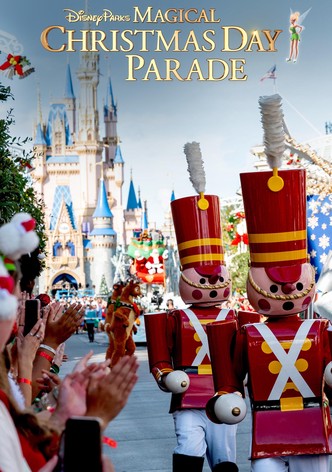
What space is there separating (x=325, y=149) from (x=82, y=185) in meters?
74.2

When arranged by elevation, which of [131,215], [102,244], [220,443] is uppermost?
[131,215]

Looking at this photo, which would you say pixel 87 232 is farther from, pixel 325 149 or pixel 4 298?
pixel 4 298

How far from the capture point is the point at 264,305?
5.43 m

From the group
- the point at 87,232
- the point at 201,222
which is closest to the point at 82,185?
the point at 87,232

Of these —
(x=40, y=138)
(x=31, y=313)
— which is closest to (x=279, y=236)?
(x=31, y=313)

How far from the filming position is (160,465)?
8.23 meters

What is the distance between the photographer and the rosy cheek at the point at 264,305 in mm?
5410

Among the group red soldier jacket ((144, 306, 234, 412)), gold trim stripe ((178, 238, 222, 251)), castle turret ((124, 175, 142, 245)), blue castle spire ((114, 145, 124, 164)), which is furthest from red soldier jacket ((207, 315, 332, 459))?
castle turret ((124, 175, 142, 245))

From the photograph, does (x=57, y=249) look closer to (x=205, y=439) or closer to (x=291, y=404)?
(x=205, y=439)

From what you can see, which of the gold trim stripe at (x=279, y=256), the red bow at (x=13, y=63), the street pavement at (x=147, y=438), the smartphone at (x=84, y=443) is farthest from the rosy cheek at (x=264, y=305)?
the red bow at (x=13, y=63)

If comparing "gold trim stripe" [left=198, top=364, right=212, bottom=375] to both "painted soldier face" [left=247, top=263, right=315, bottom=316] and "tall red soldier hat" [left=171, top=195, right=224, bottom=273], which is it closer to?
"tall red soldier hat" [left=171, top=195, right=224, bottom=273]

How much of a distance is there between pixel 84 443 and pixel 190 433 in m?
4.17

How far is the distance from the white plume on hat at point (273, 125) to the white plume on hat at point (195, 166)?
1883 mm

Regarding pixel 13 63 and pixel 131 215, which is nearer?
pixel 13 63
